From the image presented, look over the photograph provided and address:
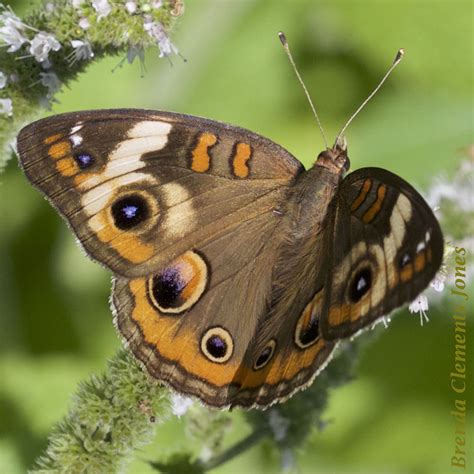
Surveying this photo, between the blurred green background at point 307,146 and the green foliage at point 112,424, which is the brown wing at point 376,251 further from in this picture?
the blurred green background at point 307,146

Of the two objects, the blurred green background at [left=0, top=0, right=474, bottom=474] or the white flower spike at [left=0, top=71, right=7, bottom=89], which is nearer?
the white flower spike at [left=0, top=71, right=7, bottom=89]

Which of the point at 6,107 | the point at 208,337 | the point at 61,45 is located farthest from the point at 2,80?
the point at 208,337

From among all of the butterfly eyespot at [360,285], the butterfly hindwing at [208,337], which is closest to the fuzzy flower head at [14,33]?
the butterfly hindwing at [208,337]

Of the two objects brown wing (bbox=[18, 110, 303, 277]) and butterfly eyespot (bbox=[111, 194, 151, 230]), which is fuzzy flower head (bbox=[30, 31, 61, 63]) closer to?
brown wing (bbox=[18, 110, 303, 277])

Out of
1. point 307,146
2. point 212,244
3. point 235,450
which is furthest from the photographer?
point 307,146

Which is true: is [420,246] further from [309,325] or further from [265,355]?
[265,355]

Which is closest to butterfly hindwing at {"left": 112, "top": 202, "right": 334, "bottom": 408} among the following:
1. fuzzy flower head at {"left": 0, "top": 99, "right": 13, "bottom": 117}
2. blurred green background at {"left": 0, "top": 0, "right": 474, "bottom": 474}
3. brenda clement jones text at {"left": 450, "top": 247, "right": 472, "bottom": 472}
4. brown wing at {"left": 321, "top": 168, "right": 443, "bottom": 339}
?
brown wing at {"left": 321, "top": 168, "right": 443, "bottom": 339}
